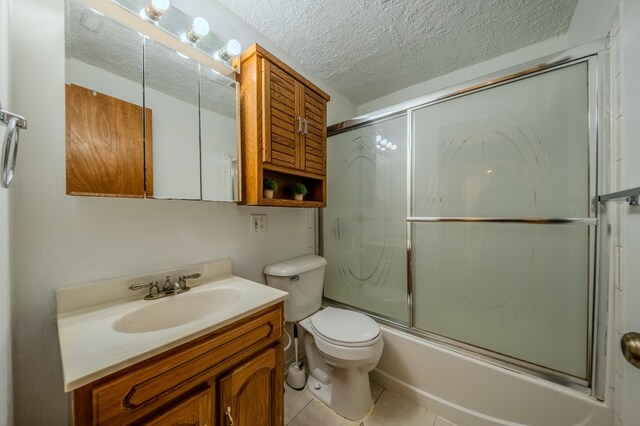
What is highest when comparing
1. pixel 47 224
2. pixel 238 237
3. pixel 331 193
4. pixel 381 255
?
pixel 331 193

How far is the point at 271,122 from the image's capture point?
3.90 feet

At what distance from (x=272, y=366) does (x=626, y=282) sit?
139 cm

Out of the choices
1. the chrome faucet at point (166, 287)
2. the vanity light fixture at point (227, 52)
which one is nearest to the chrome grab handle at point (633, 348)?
the chrome faucet at point (166, 287)

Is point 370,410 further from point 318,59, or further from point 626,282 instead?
point 318,59

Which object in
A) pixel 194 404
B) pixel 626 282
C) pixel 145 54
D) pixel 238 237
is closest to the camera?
pixel 194 404

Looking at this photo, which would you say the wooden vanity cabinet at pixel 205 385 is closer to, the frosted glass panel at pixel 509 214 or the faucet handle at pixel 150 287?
the faucet handle at pixel 150 287

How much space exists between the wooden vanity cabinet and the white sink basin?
0.15 m

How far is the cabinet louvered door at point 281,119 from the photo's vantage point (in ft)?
3.84

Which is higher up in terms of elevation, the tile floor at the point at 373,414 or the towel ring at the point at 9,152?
the towel ring at the point at 9,152

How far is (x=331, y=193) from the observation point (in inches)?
76.7

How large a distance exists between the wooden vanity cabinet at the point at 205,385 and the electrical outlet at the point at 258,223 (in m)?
0.57

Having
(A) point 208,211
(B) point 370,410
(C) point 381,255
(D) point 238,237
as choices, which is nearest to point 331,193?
(C) point 381,255

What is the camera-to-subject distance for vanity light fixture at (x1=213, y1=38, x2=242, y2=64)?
116cm

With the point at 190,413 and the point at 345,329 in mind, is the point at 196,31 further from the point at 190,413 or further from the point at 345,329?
the point at 345,329
